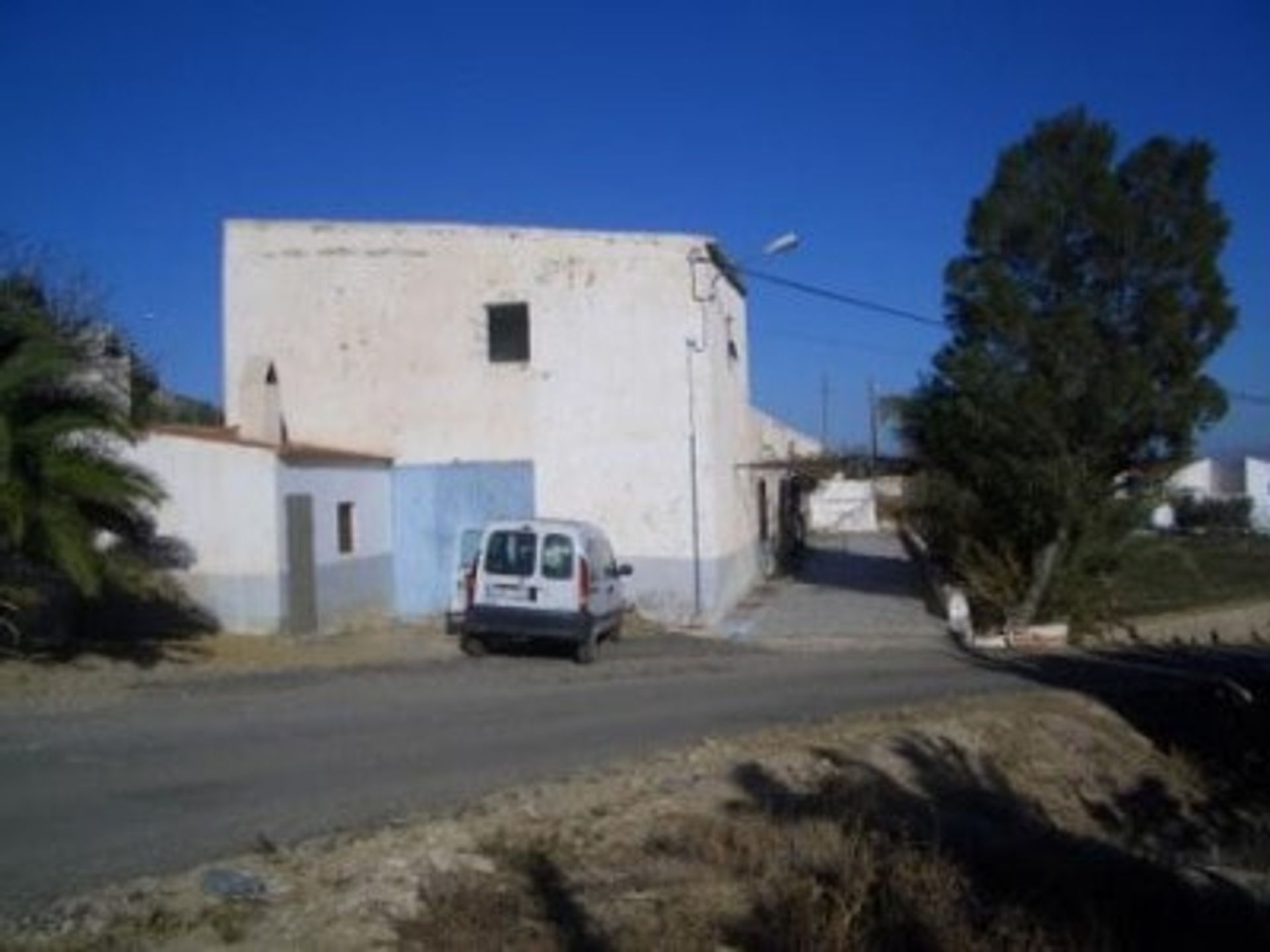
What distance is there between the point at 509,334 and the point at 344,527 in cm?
468

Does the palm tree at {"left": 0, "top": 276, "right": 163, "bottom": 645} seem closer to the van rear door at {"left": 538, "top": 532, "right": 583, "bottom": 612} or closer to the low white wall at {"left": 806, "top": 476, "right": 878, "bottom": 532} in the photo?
the van rear door at {"left": 538, "top": 532, "right": 583, "bottom": 612}

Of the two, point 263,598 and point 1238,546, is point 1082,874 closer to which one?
point 263,598

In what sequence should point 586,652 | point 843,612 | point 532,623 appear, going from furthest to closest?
1. point 843,612
2. point 532,623
3. point 586,652

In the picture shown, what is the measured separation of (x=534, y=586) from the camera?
853 inches

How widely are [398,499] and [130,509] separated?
29.6 ft

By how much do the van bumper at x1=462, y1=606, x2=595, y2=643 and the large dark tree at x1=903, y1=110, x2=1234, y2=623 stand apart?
1015cm

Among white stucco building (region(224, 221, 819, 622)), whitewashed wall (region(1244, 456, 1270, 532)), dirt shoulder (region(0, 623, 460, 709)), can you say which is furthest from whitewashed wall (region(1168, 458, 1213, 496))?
dirt shoulder (region(0, 623, 460, 709))

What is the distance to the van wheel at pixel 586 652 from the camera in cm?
2147

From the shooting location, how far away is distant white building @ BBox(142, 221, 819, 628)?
27000mm

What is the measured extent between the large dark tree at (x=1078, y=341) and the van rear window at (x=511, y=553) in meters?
10.3

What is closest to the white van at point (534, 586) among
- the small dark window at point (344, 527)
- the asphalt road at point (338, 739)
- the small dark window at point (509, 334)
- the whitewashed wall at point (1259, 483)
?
the asphalt road at point (338, 739)

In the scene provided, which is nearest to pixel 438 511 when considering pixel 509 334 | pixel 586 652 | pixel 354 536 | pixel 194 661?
pixel 354 536

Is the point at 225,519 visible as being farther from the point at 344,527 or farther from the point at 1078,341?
the point at 1078,341

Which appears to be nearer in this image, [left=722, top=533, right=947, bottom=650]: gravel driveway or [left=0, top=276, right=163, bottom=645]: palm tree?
[left=0, top=276, right=163, bottom=645]: palm tree
